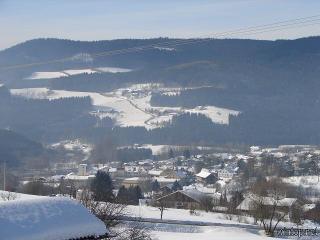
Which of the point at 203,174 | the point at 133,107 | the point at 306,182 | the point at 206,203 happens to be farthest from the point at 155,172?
the point at 133,107

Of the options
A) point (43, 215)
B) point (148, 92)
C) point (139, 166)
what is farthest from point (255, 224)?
point (148, 92)

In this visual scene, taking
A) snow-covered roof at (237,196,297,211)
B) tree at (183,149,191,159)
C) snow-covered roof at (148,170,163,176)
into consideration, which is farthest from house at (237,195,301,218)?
tree at (183,149,191,159)

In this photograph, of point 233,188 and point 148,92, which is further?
point 148,92

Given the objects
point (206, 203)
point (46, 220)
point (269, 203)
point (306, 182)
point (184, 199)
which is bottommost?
point (306, 182)

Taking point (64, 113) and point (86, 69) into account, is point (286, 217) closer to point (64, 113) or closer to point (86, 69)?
point (64, 113)

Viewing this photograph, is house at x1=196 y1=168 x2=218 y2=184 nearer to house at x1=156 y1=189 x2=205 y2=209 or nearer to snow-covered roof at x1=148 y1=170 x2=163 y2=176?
snow-covered roof at x1=148 y1=170 x2=163 y2=176

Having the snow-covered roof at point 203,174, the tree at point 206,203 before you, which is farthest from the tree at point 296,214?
the snow-covered roof at point 203,174

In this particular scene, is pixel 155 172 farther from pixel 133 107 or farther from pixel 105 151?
pixel 133 107
